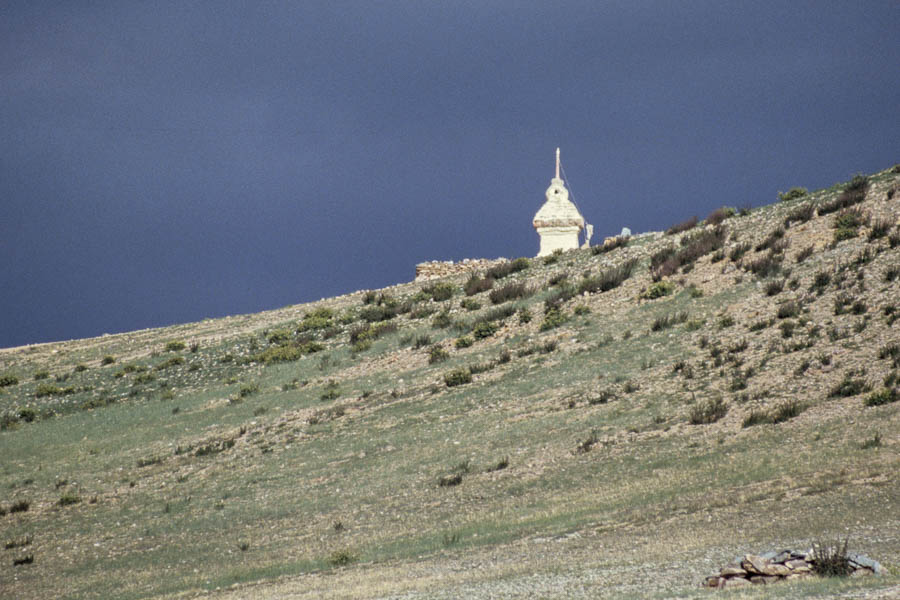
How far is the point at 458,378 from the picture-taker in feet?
110

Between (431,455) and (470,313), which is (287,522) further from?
(470,313)

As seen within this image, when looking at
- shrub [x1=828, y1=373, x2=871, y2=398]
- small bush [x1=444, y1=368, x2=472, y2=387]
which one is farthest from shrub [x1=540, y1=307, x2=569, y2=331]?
shrub [x1=828, y1=373, x2=871, y2=398]

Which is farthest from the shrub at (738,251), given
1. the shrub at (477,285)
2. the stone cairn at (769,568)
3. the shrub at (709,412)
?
the stone cairn at (769,568)

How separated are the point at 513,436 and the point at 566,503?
6.42 m

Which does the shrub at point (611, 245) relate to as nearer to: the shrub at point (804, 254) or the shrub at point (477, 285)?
the shrub at point (477, 285)

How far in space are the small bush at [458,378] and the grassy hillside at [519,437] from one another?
258 mm

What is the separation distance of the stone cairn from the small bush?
70.6 ft

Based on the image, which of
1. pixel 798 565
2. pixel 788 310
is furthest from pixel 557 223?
pixel 798 565

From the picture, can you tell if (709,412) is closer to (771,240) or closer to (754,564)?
(754,564)

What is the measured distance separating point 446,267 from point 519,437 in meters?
37.1

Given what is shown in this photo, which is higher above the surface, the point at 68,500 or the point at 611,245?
the point at 611,245

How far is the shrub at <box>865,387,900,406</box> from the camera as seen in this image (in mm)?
21375

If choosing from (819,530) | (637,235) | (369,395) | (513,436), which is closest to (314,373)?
(369,395)

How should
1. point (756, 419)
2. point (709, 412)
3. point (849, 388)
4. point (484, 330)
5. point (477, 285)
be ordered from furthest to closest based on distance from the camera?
point (477, 285) < point (484, 330) < point (709, 412) < point (849, 388) < point (756, 419)
